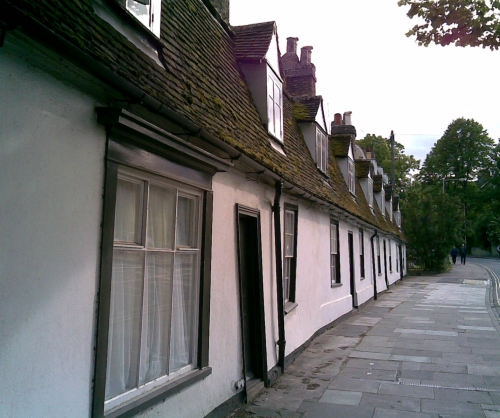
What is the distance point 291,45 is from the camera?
1569 centimetres

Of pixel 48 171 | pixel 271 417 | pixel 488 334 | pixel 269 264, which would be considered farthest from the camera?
pixel 488 334

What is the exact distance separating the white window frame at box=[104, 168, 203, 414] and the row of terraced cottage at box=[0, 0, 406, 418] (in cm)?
2

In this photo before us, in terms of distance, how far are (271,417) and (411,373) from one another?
3.16 m

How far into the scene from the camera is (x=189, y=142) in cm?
480

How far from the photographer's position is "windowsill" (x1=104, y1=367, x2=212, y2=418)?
353 cm

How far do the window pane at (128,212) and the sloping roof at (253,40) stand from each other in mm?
5275

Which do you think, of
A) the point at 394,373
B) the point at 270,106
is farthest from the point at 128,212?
the point at 394,373

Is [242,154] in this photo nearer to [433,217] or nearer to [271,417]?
[271,417]

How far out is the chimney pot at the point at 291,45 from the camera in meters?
15.5

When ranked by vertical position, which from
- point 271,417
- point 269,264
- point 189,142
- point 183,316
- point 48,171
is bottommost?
point 271,417

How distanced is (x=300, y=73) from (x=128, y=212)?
12.4 metres

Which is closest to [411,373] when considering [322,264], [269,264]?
[269,264]

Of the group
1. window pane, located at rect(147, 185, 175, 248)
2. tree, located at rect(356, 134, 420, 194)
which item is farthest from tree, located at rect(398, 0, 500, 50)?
tree, located at rect(356, 134, 420, 194)

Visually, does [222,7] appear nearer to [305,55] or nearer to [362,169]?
[305,55]
